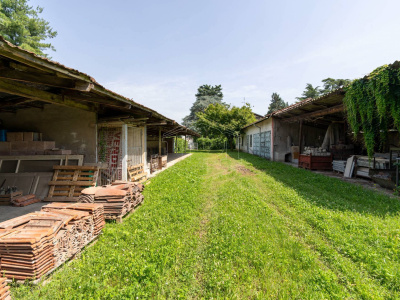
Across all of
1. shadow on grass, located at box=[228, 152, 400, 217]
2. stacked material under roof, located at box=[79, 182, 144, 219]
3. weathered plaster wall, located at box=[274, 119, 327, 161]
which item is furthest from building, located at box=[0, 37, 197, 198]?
weathered plaster wall, located at box=[274, 119, 327, 161]

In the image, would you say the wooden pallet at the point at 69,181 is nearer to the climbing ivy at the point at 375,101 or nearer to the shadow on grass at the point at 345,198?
the shadow on grass at the point at 345,198

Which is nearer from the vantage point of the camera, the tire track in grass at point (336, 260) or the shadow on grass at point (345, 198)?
the tire track in grass at point (336, 260)

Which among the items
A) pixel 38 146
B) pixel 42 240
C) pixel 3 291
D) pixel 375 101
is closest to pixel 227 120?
pixel 375 101

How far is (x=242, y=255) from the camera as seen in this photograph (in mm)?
2764

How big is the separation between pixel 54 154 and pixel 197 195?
4.27 meters

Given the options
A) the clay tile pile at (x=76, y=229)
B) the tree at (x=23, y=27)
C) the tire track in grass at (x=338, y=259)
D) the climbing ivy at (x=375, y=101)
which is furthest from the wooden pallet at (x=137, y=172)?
the tree at (x=23, y=27)

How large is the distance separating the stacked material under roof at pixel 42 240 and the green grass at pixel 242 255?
0.17 meters

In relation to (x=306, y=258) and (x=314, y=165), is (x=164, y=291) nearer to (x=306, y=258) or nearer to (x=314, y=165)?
(x=306, y=258)

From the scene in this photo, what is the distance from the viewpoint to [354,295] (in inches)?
81.1

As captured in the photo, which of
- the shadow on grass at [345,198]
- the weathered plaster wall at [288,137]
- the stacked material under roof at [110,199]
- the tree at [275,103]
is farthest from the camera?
the tree at [275,103]

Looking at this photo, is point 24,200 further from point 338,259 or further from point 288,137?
point 288,137

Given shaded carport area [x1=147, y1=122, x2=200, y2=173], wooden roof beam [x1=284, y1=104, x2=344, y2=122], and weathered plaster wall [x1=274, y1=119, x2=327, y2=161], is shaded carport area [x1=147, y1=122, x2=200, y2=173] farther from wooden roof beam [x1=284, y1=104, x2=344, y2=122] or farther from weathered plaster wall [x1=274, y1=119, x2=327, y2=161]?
wooden roof beam [x1=284, y1=104, x2=344, y2=122]

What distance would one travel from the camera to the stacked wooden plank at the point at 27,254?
7.25 ft

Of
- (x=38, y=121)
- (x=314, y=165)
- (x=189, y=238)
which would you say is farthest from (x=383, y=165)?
(x=38, y=121)
